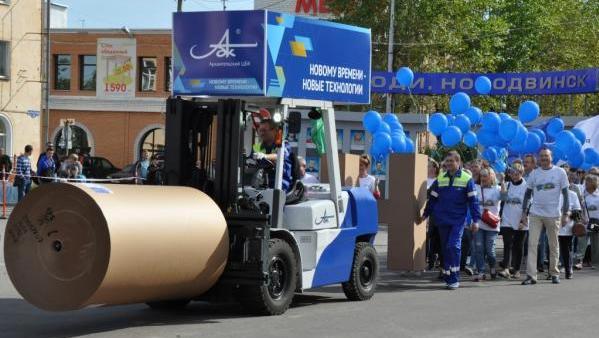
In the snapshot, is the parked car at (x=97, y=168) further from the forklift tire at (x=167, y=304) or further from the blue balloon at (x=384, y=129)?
the forklift tire at (x=167, y=304)

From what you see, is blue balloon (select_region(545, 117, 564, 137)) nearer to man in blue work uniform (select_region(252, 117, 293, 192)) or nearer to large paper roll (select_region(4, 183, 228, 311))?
man in blue work uniform (select_region(252, 117, 293, 192))

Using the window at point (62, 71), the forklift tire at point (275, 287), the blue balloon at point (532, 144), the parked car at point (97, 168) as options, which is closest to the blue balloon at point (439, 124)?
the blue balloon at point (532, 144)

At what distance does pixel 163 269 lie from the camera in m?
9.82

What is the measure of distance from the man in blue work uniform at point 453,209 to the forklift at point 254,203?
8.59 feet

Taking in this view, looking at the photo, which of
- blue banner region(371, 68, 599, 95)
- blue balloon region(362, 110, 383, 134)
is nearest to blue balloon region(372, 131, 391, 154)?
blue balloon region(362, 110, 383, 134)

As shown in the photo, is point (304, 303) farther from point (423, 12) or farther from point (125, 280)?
point (423, 12)

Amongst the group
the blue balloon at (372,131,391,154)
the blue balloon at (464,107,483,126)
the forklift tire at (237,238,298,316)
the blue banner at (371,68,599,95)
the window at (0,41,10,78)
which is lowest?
the forklift tire at (237,238,298,316)

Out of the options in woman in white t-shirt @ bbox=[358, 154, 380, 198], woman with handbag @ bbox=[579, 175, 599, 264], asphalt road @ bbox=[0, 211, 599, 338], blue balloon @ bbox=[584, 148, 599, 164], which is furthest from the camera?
blue balloon @ bbox=[584, 148, 599, 164]

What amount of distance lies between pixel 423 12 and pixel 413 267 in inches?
1616

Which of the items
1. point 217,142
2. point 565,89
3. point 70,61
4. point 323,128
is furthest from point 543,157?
point 70,61

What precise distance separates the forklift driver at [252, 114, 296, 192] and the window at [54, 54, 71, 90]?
1994 inches

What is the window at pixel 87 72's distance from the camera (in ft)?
198

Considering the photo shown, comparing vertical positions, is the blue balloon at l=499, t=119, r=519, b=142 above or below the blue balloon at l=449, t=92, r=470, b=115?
below

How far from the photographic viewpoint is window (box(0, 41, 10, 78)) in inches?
1939
